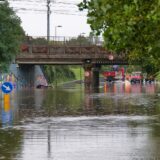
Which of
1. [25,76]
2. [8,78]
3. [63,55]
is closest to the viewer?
[8,78]

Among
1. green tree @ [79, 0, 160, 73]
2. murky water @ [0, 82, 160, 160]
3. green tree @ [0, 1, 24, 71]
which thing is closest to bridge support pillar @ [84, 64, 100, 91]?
green tree @ [0, 1, 24, 71]

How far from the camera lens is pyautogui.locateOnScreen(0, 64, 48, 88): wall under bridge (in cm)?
8361

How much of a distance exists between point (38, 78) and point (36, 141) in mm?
81108

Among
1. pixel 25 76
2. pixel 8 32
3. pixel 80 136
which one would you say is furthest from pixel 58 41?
pixel 80 136

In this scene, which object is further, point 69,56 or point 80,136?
point 69,56

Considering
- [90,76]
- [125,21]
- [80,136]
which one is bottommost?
[80,136]

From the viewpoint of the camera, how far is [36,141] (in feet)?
58.6

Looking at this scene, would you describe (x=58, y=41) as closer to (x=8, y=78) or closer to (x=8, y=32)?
(x=8, y=78)

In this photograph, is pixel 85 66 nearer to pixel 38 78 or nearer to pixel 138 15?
pixel 38 78

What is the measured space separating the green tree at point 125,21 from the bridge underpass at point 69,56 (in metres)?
72.6

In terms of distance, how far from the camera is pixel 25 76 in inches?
3637

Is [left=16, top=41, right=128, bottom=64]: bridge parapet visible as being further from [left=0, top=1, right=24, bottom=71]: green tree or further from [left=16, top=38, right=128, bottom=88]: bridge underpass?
[left=0, top=1, right=24, bottom=71]: green tree

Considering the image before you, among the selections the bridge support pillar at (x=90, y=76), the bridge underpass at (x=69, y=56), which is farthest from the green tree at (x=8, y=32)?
the bridge support pillar at (x=90, y=76)

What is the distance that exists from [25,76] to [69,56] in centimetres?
923
